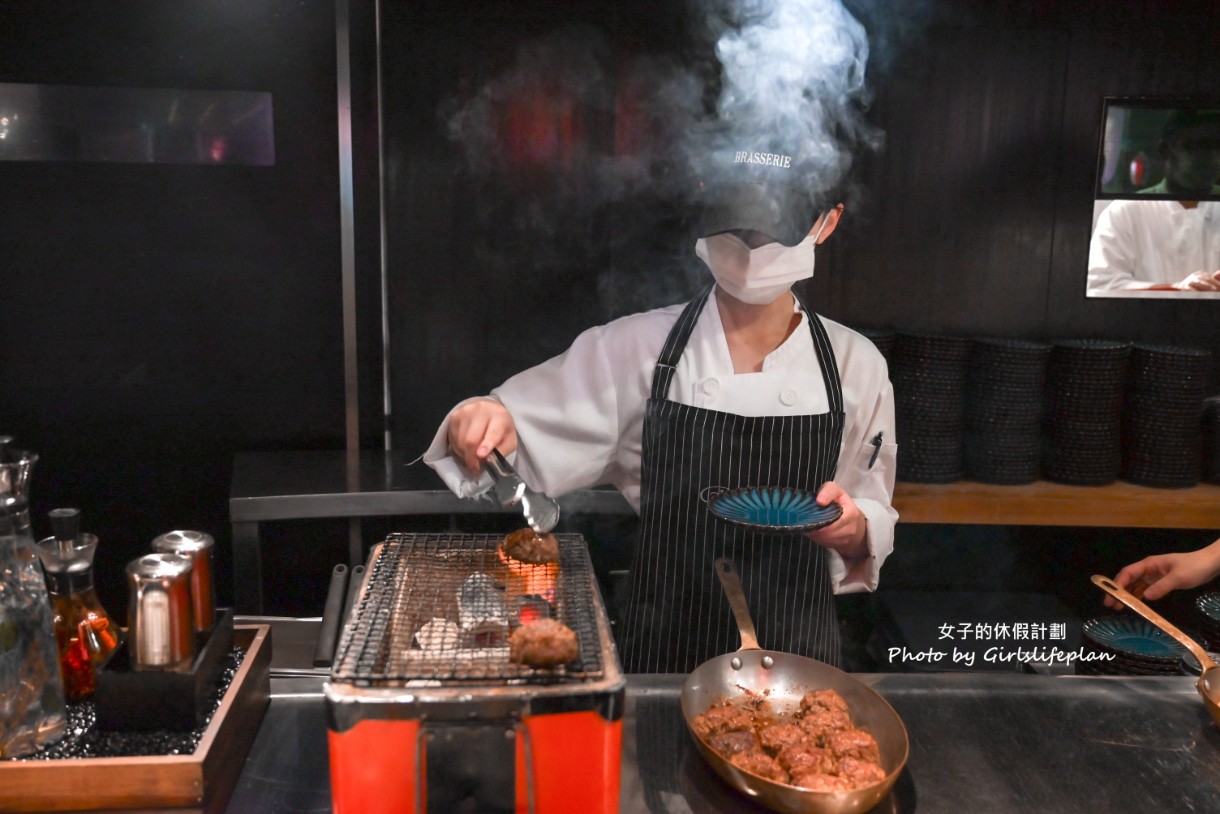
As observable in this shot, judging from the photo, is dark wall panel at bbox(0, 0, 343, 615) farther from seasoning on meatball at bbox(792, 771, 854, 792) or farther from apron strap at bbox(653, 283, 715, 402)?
seasoning on meatball at bbox(792, 771, 854, 792)

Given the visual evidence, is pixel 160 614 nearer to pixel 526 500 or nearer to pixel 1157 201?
pixel 526 500

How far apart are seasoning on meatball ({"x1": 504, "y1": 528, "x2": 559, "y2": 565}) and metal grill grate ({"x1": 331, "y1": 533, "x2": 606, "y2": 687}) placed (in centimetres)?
1

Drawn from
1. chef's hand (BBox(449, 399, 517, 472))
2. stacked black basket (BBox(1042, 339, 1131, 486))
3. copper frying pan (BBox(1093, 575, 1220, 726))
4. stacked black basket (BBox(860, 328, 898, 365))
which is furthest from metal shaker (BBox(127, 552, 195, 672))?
stacked black basket (BBox(1042, 339, 1131, 486))

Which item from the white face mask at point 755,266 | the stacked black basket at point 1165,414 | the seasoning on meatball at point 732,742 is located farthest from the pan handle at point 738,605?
the stacked black basket at point 1165,414

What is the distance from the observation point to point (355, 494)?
2.36 m

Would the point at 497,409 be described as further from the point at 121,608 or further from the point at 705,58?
the point at 121,608

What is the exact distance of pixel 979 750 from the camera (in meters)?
1.70

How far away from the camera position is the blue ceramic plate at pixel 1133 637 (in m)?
2.32

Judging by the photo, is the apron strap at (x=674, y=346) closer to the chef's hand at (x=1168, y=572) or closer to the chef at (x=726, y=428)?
the chef at (x=726, y=428)

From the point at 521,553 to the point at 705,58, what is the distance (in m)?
1.34

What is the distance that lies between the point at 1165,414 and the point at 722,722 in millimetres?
1561

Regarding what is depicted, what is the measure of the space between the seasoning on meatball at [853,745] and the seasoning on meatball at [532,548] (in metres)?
0.58

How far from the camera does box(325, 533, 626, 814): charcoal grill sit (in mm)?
1246

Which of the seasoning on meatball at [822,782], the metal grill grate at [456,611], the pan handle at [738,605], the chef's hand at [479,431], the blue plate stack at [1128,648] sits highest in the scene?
the chef's hand at [479,431]
